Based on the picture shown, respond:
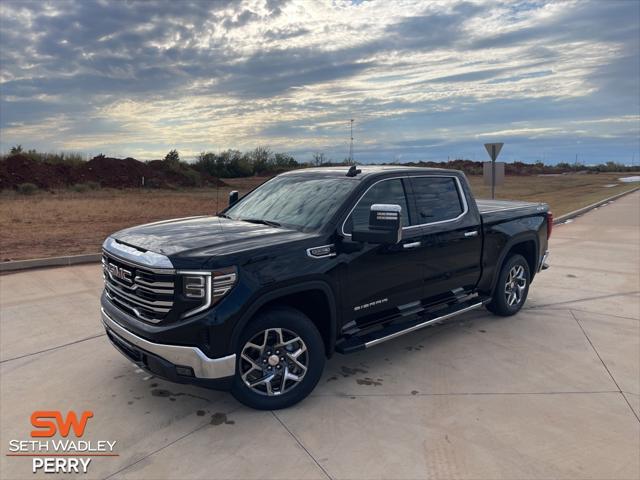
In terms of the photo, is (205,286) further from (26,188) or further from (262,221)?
(26,188)

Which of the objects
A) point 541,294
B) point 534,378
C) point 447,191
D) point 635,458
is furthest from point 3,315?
point 541,294

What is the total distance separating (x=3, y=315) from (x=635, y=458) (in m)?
6.61

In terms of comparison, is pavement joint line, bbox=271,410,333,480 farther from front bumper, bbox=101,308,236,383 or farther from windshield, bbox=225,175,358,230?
windshield, bbox=225,175,358,230

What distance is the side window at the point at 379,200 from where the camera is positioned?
4.31 m

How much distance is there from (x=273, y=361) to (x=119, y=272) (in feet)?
4.60

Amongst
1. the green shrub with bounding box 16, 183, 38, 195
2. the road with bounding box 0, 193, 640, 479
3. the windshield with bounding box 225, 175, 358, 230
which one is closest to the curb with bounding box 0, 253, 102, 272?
the road with bounding box 0, 193, 640, 479

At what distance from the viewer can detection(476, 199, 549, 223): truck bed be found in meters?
5.86

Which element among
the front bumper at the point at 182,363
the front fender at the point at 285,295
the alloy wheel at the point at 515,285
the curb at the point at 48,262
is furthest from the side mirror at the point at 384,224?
the curb at the point at 48,262

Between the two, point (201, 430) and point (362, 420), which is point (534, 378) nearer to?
point (362, 420)

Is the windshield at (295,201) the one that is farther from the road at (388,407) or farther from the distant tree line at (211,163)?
the distant tree line at (211,163)

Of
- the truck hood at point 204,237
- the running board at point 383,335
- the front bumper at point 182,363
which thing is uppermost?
the truck hood at point 204,237

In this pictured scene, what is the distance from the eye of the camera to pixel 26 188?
29.9 m

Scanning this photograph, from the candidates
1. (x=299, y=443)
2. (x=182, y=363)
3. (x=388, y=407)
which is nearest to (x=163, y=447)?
(x=182, y=363)

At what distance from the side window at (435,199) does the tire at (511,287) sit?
A: 119 cm
